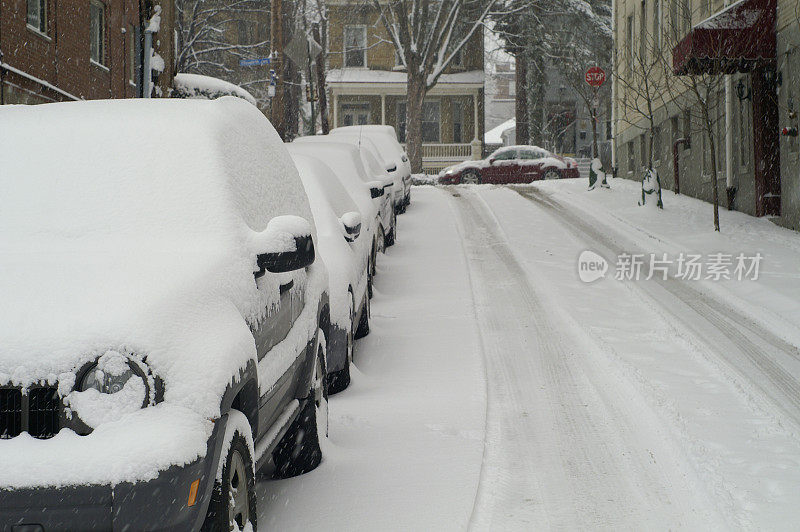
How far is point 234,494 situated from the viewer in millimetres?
3625

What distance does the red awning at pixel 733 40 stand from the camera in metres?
16.3

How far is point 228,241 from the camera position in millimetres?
4047

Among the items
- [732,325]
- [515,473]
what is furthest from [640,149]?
[515,473]

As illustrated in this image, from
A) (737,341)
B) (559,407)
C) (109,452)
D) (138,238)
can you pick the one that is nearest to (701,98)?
(737,341)

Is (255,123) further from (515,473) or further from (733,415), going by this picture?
(733,415)

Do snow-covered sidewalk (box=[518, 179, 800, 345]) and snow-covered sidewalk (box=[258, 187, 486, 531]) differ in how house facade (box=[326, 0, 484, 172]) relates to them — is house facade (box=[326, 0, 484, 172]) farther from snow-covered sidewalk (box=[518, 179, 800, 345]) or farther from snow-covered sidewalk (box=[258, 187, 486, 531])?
snow-covered sidewalk (box=[258, 187, 486, 531])

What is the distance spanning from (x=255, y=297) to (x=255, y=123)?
68.4 inches

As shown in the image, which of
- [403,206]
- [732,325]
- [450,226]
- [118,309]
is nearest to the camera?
[118,309]

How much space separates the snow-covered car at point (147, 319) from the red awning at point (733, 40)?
12.8 m

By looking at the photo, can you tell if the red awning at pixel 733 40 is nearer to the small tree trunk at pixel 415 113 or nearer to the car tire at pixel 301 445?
the car tire at pixel 301 445

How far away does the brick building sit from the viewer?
16500 mm

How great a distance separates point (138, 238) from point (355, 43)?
4237 cm

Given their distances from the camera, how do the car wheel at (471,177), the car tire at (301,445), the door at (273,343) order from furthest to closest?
the car wheel at (471,177)
the car tire at (301,445)
the door at (273,343)

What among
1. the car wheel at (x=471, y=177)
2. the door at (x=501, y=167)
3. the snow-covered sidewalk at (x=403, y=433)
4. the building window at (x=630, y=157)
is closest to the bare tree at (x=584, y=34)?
the door at (x=501, y=167)
